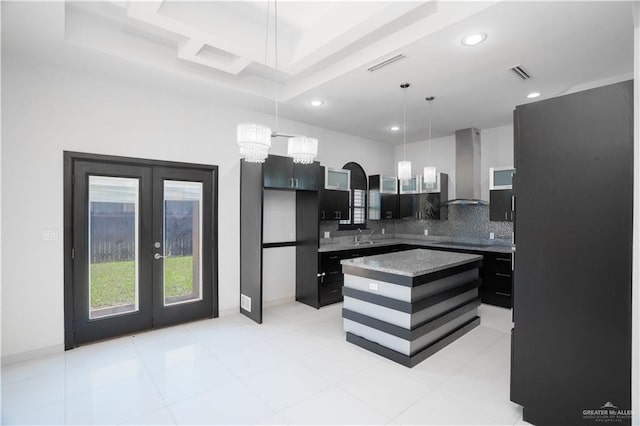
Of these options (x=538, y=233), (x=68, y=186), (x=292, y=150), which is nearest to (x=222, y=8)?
(x=292, y=150)

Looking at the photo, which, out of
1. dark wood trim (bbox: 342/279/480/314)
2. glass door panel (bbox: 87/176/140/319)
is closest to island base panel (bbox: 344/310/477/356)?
dark wood trim (bbox: 342/279/480/314)

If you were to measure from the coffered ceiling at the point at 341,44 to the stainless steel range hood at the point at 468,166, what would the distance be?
60.4 inches

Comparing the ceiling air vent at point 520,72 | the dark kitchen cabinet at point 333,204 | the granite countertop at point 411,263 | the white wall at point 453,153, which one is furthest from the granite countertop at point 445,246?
the ceiling air vent at point 520,72

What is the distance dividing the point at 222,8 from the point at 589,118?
124 inches

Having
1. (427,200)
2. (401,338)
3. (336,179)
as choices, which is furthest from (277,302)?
(427,200)

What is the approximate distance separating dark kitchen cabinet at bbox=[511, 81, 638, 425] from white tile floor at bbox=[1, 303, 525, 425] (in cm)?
49

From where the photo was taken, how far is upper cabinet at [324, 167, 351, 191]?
521 centimetres

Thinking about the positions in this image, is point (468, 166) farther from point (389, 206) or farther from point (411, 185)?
point (389, 206)

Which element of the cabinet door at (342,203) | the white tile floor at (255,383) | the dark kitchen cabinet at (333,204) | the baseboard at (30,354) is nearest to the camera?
the white tile floor at (255,383)

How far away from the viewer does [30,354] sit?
3.09 meters

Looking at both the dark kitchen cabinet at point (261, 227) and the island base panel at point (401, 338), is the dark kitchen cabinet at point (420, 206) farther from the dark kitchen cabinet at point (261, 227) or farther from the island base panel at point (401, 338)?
the island base panel at point (401, 338)

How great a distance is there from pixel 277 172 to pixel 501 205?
364cm

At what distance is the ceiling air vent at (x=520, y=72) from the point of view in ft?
10.7

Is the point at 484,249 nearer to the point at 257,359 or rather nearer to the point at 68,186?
the point at 257,359
